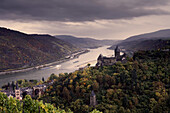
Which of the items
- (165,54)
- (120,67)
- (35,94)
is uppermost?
(165,54)

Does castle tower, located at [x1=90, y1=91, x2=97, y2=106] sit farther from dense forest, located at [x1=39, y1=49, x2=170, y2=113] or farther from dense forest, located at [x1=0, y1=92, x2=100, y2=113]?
dense forest, located at [x1=0, y1=92, x2=100, y2=113]

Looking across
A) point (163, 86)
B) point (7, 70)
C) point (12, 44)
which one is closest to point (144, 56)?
point (163, 86)

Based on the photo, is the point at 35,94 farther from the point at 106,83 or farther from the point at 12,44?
the point at 12,44

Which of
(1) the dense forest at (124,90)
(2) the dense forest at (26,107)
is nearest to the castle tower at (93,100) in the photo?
(1) the dense forest at (124,90)

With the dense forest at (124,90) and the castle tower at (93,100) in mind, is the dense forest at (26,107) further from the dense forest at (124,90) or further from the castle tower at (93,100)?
the castle tower at (93,100)

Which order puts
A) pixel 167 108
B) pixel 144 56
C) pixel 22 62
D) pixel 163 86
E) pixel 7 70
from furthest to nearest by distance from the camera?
1. pixel 22 62
2. pixel 7 70
3. pixel 144 56
4. pixel 163 86
5. pixel 167 108

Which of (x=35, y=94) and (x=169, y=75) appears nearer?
(x=169, y=75)

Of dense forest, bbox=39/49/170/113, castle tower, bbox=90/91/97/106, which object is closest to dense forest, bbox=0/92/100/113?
dense forest, bbox=39/49/170/113

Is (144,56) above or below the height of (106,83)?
above
